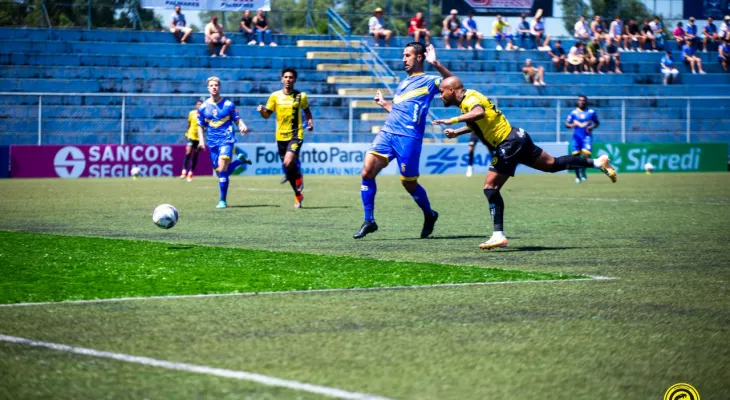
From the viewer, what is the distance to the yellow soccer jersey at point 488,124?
11.5 m

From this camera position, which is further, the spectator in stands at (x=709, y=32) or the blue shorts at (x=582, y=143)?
the spectator in stands at (x=709, y=32)

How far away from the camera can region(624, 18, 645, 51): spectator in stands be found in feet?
145

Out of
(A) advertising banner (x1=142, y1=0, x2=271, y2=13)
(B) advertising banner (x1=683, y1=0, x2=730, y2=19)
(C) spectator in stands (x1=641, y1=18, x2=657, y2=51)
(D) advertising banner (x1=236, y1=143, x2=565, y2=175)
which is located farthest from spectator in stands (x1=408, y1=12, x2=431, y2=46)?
(B) advertising banner (x1=683, y1=0, x2=730, y2=19)

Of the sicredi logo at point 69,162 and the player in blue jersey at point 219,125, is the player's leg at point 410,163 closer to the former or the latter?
the player in blue jersey at point 219,125

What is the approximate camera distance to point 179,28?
3675 centimetres

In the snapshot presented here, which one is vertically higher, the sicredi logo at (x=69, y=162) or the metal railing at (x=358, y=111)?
the metal railing at (x=358, y=111)

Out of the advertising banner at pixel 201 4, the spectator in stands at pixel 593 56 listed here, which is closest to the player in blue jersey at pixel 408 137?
the advertising banner at pixel 201 4

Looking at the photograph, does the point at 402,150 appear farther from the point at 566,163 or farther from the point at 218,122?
the point at 218,122

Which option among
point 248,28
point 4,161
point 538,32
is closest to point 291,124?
point 4,161

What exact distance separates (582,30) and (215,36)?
1409cm

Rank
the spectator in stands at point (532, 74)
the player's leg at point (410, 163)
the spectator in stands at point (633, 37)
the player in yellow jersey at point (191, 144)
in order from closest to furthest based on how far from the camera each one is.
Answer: the player's leg at point (410, 163) < the player in yellow jersey at point (191, 144) < the spectator in stands at point (532, 74) < the spectator in stands at point (633, 37)

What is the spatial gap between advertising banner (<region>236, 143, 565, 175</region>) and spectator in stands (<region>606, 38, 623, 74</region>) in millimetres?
6996

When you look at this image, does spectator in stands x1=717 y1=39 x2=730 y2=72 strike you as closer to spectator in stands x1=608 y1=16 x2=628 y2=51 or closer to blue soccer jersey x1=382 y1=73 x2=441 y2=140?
spectator in stands x1=608 y1=16 x2=628 y2=51

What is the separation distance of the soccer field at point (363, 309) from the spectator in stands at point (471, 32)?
26628 millimetres
